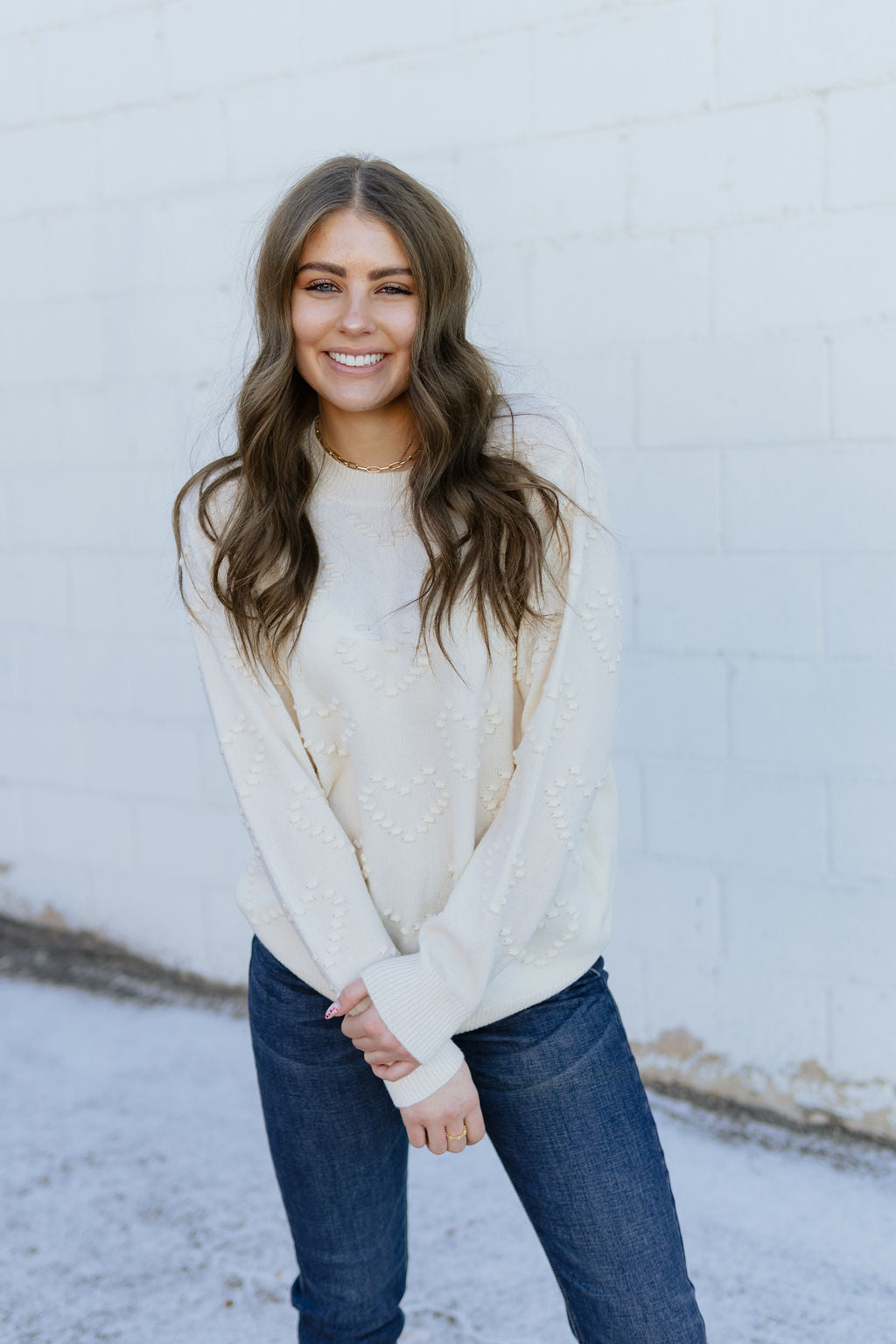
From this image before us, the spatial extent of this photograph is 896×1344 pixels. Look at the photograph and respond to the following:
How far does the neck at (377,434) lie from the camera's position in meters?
1.54

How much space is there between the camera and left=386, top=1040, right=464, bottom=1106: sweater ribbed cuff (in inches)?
54.8

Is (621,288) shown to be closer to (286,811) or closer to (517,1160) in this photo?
(286,811)

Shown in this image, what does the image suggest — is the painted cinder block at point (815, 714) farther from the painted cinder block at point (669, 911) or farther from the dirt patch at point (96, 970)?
the dirt patch at point (96, 970)

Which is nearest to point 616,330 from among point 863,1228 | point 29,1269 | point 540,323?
point 540,323

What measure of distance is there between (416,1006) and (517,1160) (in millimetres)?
256

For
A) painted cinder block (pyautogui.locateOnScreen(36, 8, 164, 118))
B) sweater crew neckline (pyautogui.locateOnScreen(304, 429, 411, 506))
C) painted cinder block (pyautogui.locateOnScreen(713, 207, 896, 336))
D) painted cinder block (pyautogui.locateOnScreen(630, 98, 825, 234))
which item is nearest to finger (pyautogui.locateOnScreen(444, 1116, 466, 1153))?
sweater crew neckline (pyautogui.locateOnScreen(304, 429, 411, 506))

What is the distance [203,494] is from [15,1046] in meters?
2.02

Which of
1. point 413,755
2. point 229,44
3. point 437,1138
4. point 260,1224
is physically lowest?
point 260,1224

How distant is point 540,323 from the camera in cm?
250

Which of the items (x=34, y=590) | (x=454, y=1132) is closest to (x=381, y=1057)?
(x=454, y=1132)

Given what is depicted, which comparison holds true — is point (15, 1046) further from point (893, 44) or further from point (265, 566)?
point (893, 44)

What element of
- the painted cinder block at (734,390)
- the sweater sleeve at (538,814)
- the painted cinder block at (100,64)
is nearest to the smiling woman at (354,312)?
the sweater sleeve at (538,814)

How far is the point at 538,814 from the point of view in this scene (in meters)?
1.39

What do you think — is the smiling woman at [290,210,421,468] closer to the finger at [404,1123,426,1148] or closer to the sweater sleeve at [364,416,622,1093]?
the sweater sleeve at [364,416,622,1093]
